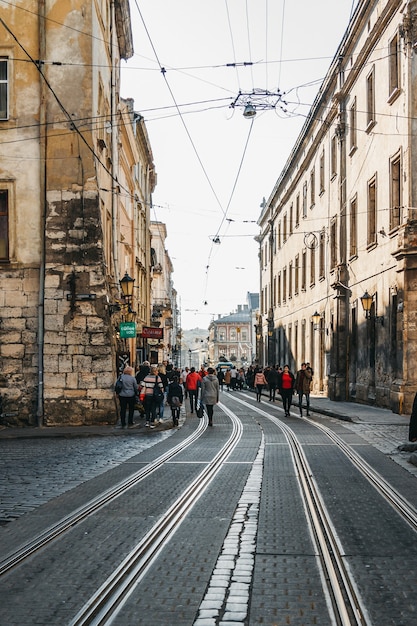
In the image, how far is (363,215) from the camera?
29.6 metres

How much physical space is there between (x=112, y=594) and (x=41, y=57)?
1818 cm

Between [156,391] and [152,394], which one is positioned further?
[152,394]

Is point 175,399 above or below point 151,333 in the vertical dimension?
below

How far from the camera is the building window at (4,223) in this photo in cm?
2136

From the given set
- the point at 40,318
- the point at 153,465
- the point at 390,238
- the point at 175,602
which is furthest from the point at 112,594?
the point at 390,238

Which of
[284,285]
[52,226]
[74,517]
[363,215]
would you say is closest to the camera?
[74,517]

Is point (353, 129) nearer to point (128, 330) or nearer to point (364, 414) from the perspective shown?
point (364, 414)

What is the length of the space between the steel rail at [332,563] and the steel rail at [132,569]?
4.24 ft

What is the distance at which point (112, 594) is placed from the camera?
5484mm

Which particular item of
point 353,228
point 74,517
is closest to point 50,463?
point 74,517

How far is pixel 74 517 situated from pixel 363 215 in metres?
23.0

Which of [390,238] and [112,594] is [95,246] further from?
[112,594]

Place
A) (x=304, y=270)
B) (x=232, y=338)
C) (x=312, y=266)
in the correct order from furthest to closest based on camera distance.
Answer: (x=232, y=338) < (x=304, y=270) < (x=312, y=266)

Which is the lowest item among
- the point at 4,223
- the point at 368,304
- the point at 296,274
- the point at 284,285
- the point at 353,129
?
the point at 368,304
